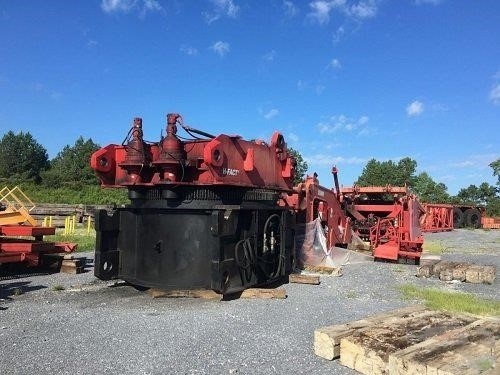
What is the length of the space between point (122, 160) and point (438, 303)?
18.7 ft

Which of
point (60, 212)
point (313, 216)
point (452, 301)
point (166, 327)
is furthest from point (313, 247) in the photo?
point (60, 212)

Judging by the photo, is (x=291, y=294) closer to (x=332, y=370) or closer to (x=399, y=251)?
(x=332, y=370)

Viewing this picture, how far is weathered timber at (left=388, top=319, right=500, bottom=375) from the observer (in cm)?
347

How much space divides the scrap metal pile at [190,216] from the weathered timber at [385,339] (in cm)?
276

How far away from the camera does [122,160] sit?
8.02 metres

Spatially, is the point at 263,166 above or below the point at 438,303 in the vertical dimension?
above

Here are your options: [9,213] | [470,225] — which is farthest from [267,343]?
[470,225]

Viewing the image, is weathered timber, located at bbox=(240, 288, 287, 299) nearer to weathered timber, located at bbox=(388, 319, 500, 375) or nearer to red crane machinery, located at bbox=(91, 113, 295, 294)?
red crane machinery, located at bbox=(91, 113, 295, 294)

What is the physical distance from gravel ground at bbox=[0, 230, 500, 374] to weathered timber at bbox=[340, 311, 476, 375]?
183mm

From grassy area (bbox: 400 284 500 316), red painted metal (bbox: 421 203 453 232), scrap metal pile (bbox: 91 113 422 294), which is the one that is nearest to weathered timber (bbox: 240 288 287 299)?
scrap metal pile (bbox: 91 113 422 294)

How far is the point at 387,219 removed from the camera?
13867 millimetres

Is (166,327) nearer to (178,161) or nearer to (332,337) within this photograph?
(332,337)

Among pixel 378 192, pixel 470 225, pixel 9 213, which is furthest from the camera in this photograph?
pixel 470 225

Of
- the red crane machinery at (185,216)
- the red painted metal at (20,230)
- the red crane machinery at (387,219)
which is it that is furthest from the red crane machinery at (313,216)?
the red painted metal at (20,230)
